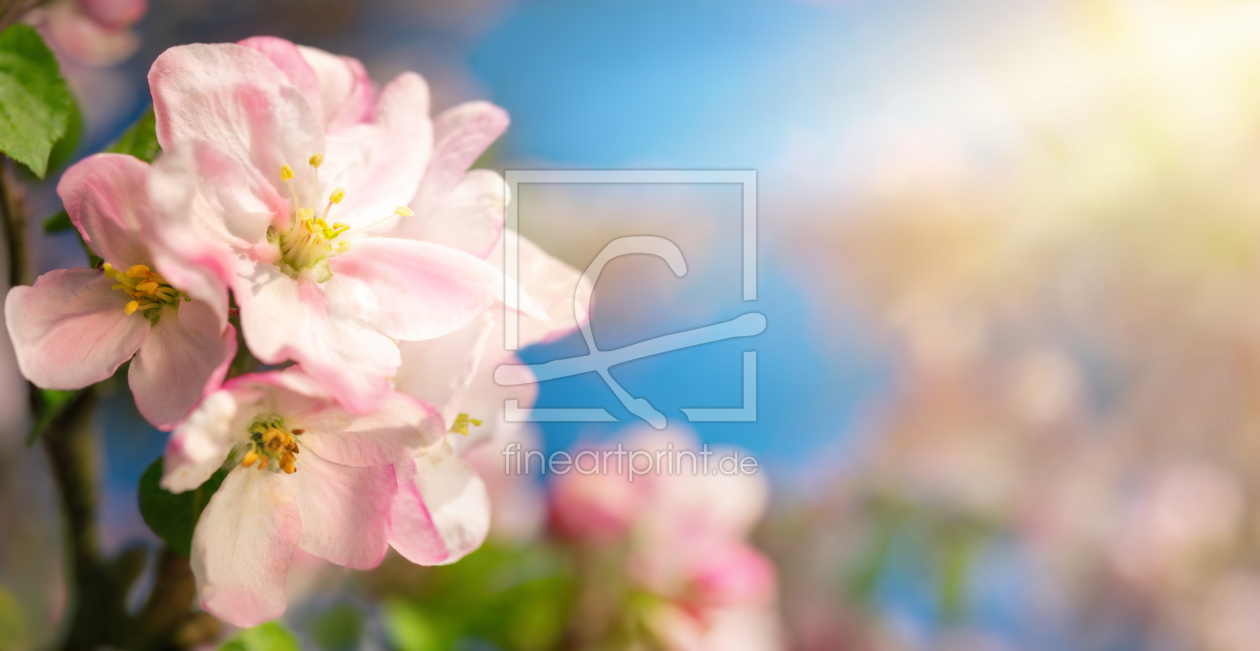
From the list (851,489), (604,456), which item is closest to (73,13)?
(604,456)

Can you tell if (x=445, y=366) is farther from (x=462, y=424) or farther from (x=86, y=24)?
(x=86, y=24)

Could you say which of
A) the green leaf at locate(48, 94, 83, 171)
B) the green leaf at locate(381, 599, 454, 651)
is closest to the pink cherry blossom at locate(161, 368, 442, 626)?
the green leaf at locate(48, 94, 83, 171)

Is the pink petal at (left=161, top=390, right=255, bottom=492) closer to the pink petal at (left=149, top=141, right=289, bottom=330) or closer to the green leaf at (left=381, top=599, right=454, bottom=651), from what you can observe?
the pink petal at (left=149, top=141, right=289, bottom=330)

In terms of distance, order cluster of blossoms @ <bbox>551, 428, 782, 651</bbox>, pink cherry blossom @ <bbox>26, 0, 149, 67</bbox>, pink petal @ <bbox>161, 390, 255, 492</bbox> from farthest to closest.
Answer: cluster of blossoms @ <bbox>551, 428, 782, 651</bbox> < pink cherry blossom @ <bbox>26, 0, 149, 67</bbox> < pink petal @ <bbox>161, 390, 255, 492</bbox>

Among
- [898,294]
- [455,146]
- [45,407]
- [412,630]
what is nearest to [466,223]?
[455,146]

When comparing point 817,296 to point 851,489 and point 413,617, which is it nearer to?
point 851,489
